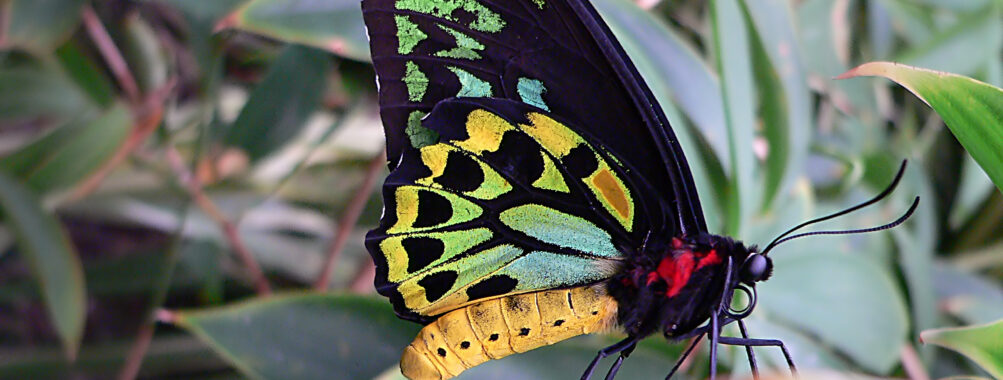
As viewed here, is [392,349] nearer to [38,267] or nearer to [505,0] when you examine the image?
[505,0]

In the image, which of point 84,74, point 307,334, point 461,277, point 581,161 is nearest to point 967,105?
A: point 581,161

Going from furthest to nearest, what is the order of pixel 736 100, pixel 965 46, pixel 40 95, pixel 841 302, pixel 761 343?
pixel 40 95 → pixel 965 46 → pixel 841 302 → pixel 736 100 → pixel 761 343

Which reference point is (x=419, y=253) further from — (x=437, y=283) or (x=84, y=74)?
(x=84, y=74)

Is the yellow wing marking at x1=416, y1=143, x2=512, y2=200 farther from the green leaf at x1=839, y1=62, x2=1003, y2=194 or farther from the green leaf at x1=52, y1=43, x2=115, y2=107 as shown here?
the green leaf at x1=52, y1=43, x2=115, y2=107

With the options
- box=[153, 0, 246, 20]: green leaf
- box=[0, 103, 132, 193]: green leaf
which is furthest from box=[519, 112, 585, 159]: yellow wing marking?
box=[0, 103, 132, 193]: green leaf

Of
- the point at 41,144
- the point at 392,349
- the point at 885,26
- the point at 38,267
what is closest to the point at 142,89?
the point at 41,144

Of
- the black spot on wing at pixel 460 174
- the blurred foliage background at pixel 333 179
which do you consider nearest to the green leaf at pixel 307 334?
the blurred foliage background at pixel 333 179
